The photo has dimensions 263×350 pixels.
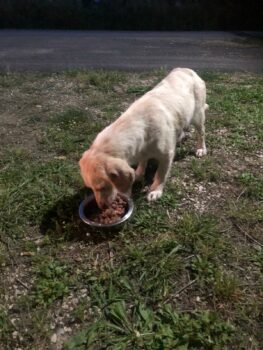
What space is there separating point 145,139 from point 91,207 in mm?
899

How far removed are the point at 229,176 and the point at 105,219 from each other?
1836 millimetres

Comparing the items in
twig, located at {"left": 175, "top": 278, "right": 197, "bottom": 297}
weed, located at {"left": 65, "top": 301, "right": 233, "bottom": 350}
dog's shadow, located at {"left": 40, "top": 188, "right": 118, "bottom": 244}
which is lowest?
weed, located at {"left": 65, "top": 301, "right": 233, "bottom": 350}

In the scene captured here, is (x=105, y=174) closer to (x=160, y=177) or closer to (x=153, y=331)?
(x=160, y=177)

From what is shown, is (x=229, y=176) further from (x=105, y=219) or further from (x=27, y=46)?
(x=27, y=46)

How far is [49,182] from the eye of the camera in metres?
4.73

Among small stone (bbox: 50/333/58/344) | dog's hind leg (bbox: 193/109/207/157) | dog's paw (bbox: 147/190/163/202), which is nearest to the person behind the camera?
small stone (bbox: 50/333/58/344)

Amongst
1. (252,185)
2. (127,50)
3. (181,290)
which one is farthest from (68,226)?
(127,50)

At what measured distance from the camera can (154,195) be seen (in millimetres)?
4441

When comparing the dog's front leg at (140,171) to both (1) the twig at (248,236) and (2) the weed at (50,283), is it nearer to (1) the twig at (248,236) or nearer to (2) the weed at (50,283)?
(1) the twig at (248,236)

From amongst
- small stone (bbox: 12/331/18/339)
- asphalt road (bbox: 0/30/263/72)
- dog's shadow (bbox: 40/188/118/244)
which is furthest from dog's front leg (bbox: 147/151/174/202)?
asphalt road (bbox: 0/30/263/72)

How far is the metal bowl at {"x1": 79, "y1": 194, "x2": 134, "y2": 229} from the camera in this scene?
3787 millimetres

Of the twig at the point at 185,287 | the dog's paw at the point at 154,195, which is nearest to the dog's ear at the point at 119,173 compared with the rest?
the dog's paw at the point at 154,195

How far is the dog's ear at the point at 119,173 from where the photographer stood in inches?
141

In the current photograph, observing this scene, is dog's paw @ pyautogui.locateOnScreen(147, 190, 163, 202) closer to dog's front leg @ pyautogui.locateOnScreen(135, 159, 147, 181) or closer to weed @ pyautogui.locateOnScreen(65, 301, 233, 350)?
dog's front leg @ pyautogui.locateOnScreen(135, 159, 147, 181)
